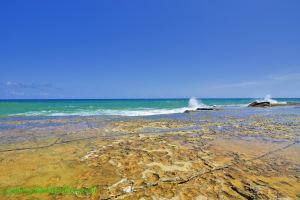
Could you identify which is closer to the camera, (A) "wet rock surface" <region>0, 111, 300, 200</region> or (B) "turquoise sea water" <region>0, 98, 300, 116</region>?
(A) "wet rock surface" <region>0, 111, 300, 200</region>

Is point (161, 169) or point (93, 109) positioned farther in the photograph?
point (93, 109)

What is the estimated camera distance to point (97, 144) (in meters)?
6.21

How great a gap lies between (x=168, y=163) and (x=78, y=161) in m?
2.15

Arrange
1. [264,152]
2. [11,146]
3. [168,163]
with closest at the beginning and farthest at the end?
[168,163], [264,152], [11,146]

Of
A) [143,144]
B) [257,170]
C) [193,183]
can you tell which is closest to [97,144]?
[143,144]

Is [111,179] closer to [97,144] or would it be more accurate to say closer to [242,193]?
[242,193]

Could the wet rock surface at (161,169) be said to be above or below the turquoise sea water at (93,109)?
above

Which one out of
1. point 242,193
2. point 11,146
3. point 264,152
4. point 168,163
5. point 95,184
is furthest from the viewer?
point 11,146

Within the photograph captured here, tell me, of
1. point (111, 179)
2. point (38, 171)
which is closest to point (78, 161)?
point (38, 171)

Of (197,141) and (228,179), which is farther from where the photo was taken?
(197,141)

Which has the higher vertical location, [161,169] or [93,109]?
[161,169]

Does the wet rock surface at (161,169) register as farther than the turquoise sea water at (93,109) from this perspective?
No

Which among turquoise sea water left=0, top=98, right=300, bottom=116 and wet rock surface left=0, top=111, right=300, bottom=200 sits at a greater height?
wet rock surface left=0, top=111, right=300, bottom=200

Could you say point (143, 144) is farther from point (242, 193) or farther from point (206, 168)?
point (242, 193)
